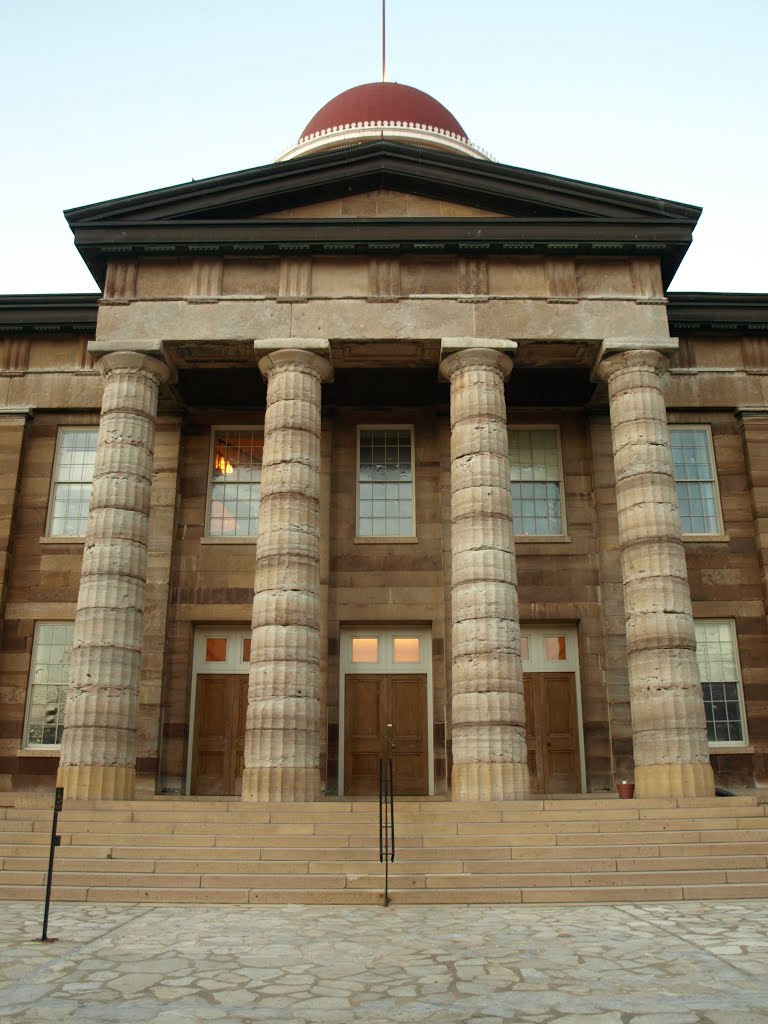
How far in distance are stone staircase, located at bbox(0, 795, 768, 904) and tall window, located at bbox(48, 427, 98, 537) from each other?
800cm

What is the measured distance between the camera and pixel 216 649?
854 inches

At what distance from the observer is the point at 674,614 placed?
17719 millimetres

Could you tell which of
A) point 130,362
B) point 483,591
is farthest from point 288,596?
point 130,362

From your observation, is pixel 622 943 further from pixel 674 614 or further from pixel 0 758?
pixel 0 758

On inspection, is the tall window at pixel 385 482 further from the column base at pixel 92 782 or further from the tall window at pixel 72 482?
the column base at pixel 92 782

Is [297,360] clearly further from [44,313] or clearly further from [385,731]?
[385,731]

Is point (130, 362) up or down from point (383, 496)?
up

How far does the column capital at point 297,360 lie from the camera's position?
19.1 metres

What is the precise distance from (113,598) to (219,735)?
4.83 meters

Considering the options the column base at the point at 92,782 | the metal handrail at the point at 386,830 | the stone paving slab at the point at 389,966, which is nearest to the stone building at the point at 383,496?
the column base at the point at 92,782

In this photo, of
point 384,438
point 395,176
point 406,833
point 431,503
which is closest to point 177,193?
point 395,176

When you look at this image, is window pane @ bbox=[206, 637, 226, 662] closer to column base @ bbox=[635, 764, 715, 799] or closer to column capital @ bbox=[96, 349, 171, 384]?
column capital @ bbox=[96, 349, 171, 384]

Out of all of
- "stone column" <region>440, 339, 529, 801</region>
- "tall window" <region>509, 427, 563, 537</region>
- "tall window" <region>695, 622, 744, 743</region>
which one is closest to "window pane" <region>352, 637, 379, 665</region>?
"stone column" <region>440, 339, 529, 801</region>

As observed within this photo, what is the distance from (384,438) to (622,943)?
15351 millimetres
